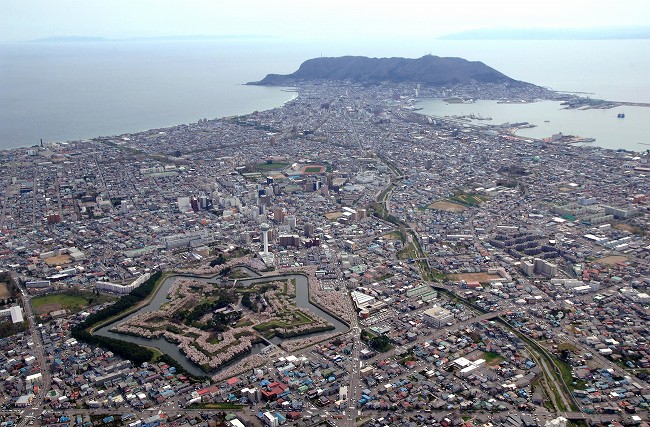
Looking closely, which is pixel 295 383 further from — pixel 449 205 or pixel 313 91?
pixel 313 91

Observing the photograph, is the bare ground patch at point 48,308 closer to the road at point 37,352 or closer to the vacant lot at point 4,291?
the road at point 37,352

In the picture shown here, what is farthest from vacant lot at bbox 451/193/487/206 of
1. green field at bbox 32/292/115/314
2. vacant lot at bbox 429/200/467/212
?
green field at bbox 32/292/115/314

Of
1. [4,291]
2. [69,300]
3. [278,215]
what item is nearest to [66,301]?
[69,300]

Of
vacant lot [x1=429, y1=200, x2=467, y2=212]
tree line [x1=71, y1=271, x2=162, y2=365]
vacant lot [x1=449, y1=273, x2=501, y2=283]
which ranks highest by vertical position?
vacant lot [x1=429, y1=200, x2=467, y2=212]

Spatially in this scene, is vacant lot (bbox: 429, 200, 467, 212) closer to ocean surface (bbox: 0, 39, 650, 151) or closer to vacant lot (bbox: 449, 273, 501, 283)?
vacant lot (bbox: 449, 273, 501, 283)

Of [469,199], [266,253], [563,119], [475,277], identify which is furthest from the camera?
[563,119]

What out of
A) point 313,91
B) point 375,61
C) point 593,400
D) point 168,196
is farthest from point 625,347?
point 375,61

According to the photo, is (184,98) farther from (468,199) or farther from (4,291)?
(4,291)
